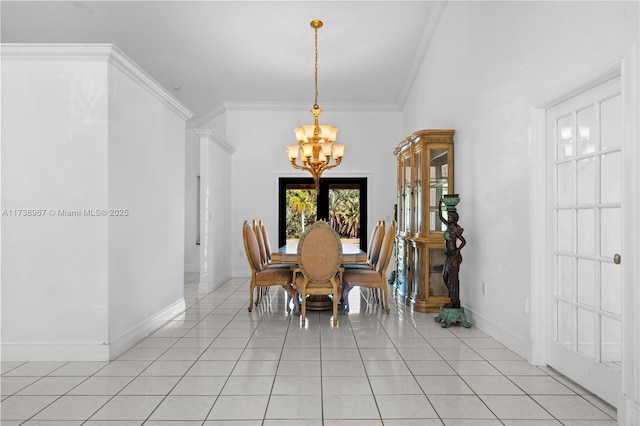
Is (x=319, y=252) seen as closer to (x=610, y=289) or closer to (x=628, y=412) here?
(x=610, y=289)

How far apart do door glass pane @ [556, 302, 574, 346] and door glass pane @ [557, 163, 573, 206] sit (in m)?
0.71

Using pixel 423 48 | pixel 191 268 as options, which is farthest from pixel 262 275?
pixel 191 268

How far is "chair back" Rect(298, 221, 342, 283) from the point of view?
159 inches

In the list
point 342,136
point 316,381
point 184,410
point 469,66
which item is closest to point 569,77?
point 469,66

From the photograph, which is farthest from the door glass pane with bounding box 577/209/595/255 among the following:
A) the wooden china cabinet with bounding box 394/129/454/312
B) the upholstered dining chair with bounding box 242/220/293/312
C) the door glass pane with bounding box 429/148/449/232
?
the upholstered dining chair with bounding box 242/220/293/312

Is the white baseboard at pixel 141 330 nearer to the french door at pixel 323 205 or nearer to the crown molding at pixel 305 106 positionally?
the french door at pixel 323 205

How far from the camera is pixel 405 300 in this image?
5.13 meters

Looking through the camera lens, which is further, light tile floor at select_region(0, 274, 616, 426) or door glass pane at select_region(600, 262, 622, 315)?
door glass pane at select_region(600, 262, 622, 315)

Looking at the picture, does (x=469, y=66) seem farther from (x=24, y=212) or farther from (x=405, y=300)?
(x=24, y=212)

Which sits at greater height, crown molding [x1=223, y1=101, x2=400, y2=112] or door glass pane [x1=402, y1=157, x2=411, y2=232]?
crown molding [x1=223, y1=101, x2=400, y2=112]

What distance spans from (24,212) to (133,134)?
3.32 ft

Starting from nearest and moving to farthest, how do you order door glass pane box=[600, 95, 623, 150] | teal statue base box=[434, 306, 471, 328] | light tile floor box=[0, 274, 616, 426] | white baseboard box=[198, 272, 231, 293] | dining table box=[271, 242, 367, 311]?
light tile floor box=[0, 274, 616, 426] < door glass pane box=[600, 95, 623, 150] < teal statue base box=[434, 306, 471, 328] < dining table box=[271, 242, 367, 311] < white baseboard box=[198, 272, 231, 293]

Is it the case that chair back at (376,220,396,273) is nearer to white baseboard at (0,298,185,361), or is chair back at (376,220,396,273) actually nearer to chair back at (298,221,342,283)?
chair back at (298,221,342,283)

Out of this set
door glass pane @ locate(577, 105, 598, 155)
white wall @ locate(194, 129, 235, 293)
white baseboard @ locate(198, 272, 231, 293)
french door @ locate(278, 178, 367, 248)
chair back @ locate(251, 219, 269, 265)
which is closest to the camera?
door glass pane @ locate(577, 105, 598, 155)
